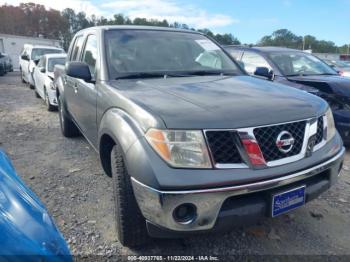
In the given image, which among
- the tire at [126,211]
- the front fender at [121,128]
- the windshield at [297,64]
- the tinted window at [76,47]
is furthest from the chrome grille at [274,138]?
the windshield at [297,64]

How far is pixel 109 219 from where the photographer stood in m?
3.07

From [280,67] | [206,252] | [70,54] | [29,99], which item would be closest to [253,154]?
[206,252]

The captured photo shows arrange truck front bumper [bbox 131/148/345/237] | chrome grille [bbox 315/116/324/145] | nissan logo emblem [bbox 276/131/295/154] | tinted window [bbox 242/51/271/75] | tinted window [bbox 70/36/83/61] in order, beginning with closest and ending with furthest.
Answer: truck front bumper [bbox 131/148/345/237] → nissan logo emblem [bbox 276/131/295/154] → chrome grille [bbox 315/116/324/145] → tinted window [bbox 70/36/83/61] → tinted window [bbox 242/51/271/75]

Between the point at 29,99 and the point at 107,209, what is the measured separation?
825cm

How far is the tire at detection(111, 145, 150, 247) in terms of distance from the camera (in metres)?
2.36

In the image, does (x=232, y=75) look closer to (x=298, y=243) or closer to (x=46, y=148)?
(x=298, y=243)

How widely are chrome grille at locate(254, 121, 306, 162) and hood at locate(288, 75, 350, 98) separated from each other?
3240 millimetres

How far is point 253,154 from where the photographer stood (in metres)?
2.11

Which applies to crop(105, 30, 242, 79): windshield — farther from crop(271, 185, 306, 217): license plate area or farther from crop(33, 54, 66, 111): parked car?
crop(33, 54, 66, 111): parked car

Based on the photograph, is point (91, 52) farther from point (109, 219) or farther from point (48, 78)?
point (48, 78)

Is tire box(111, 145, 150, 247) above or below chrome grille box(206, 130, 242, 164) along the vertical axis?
below

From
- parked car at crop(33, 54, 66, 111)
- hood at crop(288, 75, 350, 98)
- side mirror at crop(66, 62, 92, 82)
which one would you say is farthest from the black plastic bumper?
parked car at crop(33, 54, 66, 111)

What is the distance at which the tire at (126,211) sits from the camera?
7.73 ft

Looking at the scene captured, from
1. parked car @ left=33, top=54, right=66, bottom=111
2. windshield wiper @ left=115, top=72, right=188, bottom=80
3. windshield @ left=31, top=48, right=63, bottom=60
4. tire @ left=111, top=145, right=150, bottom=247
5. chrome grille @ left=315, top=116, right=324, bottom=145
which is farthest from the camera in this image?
windshield @ left=31, top=48, right=63, bottom=60
